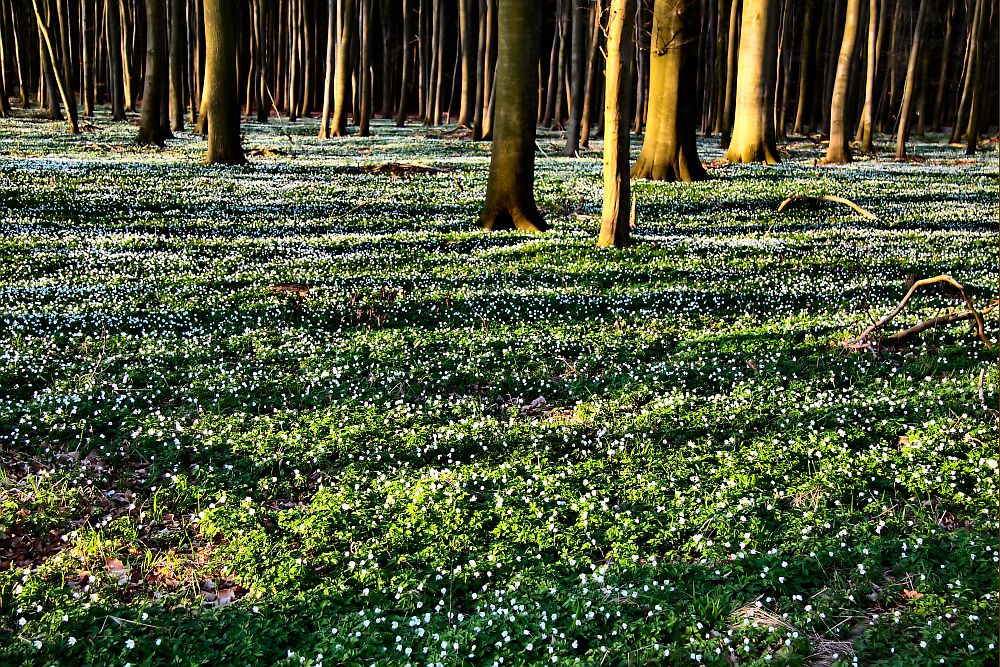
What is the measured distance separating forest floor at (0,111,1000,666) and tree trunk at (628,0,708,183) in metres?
10.5

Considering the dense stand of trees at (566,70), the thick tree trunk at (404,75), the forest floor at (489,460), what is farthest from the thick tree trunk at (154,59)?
the thick tree trunk at (404,75)

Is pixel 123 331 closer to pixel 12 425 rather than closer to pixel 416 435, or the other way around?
pixel 12 425

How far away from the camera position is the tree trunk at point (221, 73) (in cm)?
2277

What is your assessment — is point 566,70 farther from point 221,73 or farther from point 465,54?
point 221,73

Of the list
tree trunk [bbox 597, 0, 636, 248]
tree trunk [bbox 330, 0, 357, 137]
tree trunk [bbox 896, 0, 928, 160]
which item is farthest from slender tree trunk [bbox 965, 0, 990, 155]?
tree trunk [bbox 597, 0, 636, 248]

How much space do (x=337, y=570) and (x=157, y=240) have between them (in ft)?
38.6

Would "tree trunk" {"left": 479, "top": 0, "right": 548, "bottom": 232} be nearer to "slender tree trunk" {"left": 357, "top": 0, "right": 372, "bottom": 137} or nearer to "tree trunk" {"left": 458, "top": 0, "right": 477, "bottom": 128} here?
"slender tree trunk" {"left": 357, "top": 0, "right": 372, "bottom": 137}

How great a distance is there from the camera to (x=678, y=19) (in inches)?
915

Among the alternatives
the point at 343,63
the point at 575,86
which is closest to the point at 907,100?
the point at 575,86

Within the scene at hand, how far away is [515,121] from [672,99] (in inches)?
385

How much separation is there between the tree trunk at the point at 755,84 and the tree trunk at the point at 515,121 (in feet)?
45.0

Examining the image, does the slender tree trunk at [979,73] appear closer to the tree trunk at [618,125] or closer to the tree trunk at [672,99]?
the tree trunk at [672,99]

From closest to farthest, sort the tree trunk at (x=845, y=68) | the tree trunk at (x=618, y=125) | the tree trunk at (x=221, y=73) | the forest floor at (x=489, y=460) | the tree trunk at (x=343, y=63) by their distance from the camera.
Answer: the forest floor at (x=489, y=460) → the tree trunk at (x=618, y=125) → the tree trunk at (x=221, y=73) → the tree trunk at (x=845, y=68) → the tree trunk at (x=343, y=63)

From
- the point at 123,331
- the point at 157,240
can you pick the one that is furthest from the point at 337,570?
the point at 157,240
